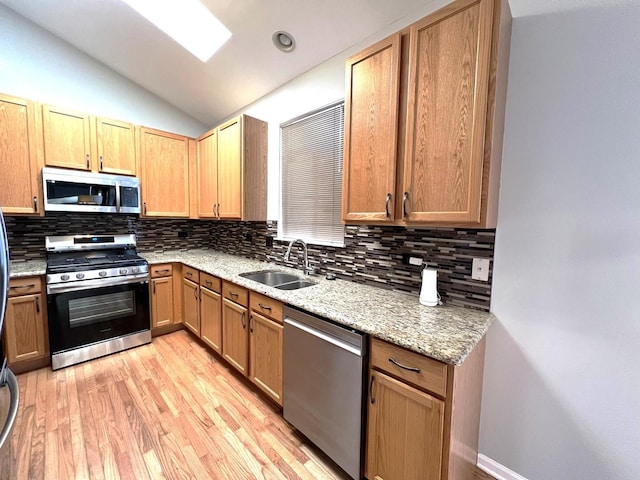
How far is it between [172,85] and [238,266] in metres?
2.20

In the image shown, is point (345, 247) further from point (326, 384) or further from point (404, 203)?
point (326, 384)

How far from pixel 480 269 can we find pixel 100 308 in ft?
10.3

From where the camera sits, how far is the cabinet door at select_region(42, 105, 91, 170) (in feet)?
8.04

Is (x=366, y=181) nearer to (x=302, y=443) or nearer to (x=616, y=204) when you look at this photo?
(x=616, y=204)

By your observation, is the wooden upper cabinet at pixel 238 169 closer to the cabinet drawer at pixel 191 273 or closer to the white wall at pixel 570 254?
the cabinet drawer at pixel 191 273

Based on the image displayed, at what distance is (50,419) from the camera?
1.77m

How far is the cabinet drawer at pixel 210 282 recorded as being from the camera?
94.2 inches

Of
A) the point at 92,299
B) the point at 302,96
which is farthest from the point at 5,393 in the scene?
the point at 302,96

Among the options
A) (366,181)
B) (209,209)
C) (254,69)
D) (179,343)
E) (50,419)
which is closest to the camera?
(366,181)

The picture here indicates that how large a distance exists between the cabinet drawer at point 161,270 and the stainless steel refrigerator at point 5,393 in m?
1.99

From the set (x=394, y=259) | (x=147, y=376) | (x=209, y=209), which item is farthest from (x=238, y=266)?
(x=394, y=259)

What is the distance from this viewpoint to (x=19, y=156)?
2.34m

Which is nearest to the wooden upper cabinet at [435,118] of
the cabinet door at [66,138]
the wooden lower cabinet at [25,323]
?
the cabinet door at [66,138]

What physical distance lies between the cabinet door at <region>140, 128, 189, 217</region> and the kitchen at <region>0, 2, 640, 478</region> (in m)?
3.30
